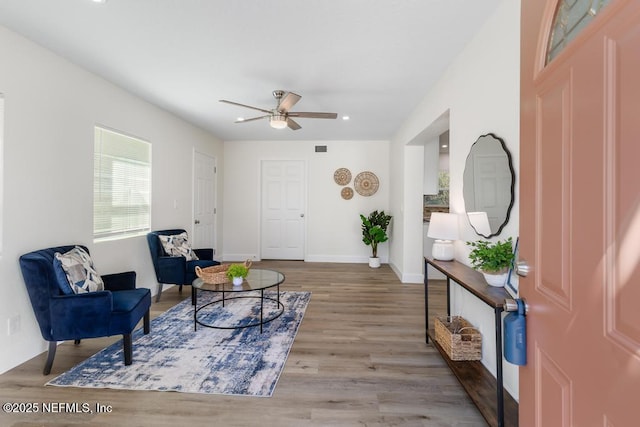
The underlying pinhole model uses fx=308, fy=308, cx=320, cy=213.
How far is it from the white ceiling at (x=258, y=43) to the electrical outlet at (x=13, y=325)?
2147mm

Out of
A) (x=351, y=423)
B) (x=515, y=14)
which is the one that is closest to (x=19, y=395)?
(x=351, y=423)

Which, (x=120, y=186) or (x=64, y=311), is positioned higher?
(x=120, y=186)

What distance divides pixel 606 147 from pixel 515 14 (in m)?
1.64

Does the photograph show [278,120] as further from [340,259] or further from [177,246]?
[340,259]

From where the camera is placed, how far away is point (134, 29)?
229cm

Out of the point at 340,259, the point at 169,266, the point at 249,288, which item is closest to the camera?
the point at 249,288

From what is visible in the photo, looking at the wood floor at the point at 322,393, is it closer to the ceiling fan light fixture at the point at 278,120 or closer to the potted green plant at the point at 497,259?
the potted green plant at the point at 497,259

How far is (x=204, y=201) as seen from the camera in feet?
18.2

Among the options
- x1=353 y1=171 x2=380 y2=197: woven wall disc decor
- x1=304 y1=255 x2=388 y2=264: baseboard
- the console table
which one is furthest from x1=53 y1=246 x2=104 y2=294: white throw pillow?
x1=353 y1=171 x2=380 y2=197: woven wall disc decor

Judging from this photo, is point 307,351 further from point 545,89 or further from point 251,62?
point 251,62

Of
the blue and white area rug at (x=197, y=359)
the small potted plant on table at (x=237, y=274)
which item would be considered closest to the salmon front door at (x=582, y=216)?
the blue and white area rug at (x=197, y=359)

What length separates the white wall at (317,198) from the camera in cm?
624

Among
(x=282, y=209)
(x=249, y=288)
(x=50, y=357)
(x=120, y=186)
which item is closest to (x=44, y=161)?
(x=120, y=186)

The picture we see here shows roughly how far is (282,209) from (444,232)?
4332 millimetres
